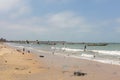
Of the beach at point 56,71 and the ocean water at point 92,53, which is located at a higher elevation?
the ocean water at point 92,53

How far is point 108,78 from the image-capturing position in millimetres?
14156

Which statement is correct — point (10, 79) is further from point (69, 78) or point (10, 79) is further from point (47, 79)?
point (69, 78)

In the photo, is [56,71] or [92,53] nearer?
[56,71]

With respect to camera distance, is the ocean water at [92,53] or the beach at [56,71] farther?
the ocean water at [92,53]

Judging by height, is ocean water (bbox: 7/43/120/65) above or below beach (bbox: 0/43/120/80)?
above

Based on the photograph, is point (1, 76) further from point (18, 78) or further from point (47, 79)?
point (47, 79)

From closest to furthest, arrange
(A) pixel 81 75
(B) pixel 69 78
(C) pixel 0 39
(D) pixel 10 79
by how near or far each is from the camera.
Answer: (D) pixel 10 79
(B) pixel 69 78
(A) pixel 81 75
(C) pixel 0 39

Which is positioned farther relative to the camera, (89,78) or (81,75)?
(81,75)

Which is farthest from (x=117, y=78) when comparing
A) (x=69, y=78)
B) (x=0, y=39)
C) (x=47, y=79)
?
(x=0, y=39)

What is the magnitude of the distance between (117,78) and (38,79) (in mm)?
4124

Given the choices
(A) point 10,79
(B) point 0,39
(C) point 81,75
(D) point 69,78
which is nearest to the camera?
(A) point 10,79

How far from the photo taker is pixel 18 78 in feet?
43.4

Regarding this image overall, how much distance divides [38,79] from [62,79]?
3.91ft

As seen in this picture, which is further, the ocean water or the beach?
the ocean water
